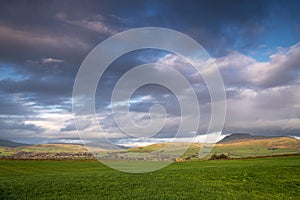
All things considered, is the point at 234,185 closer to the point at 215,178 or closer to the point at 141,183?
the point at 215,178

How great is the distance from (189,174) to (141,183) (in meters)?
9.24

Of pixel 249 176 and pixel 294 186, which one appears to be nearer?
pixel 294 186

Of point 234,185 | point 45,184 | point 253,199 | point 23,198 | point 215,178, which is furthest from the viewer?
point 215,178

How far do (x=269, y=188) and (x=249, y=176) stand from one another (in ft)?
19.8

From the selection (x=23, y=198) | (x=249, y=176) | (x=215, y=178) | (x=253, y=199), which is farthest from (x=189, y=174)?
(x=23, y=198)

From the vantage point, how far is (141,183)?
3272 cm

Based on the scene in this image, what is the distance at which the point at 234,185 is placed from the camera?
33.5m

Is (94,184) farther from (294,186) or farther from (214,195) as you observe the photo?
(294,186)

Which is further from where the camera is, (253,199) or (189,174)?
(189,174)

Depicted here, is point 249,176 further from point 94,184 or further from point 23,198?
point 23,198

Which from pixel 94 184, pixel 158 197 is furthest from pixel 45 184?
pixel 158 197

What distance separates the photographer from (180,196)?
26781 mm

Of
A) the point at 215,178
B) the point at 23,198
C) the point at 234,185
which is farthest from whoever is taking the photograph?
the point at 215,178

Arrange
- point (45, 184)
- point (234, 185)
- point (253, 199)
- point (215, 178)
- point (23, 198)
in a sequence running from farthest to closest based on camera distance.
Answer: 1. point (215, 178)
2. point (234, 185)
3. point (45, 184)
4. point (253, 199)
5. point (23, 198)
